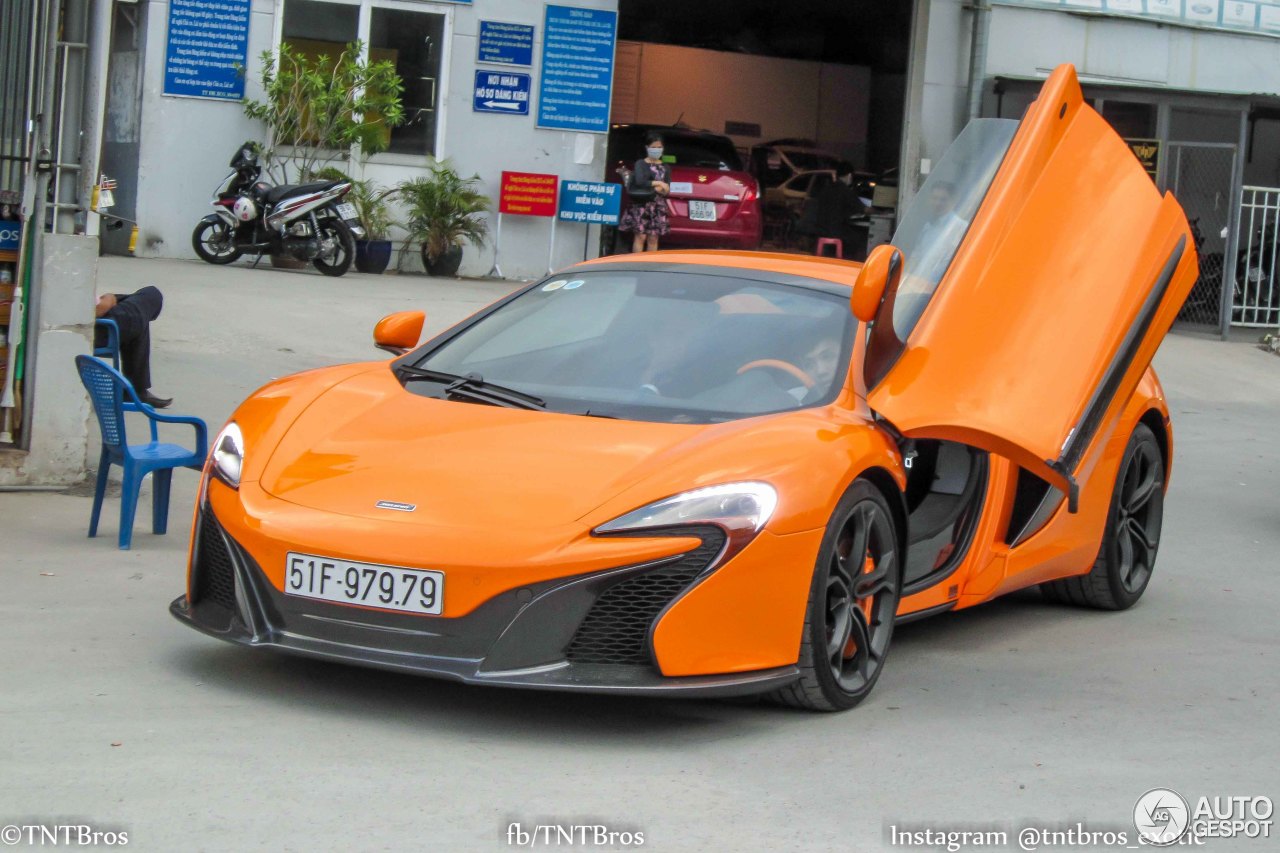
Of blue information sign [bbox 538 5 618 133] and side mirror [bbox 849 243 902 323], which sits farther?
blue information sign [bbox 538 5 618 133]

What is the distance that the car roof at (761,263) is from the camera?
6.05m

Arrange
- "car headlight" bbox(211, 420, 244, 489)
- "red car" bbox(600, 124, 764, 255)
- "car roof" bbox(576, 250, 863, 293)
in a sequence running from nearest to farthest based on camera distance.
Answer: "car headlight" bbox(211, 420, 244, 489) → "car roof" bbox(576, 250, 863, 293) → "red car" bbox(600, 124, 764, 255)

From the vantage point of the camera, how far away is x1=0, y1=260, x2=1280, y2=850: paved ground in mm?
3945

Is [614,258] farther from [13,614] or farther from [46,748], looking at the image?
[46,748]

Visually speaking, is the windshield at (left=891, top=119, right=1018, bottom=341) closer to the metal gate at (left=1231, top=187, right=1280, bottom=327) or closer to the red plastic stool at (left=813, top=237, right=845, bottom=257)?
the red plastic stool at (left=813, top=237, right=845, bottom=257)

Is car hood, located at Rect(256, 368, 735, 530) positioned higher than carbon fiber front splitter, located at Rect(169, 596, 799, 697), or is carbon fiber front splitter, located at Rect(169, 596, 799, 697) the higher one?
car hood, located at Rect(256, 368, 735, 530)

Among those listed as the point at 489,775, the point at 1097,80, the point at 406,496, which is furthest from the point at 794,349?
the point at 1097,80

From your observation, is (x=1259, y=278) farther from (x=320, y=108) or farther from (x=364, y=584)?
(x=364, y=584)

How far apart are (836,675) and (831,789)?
0.73 m

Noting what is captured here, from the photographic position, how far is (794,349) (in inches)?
222

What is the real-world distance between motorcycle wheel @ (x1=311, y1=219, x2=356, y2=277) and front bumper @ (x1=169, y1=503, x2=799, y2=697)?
1257cm

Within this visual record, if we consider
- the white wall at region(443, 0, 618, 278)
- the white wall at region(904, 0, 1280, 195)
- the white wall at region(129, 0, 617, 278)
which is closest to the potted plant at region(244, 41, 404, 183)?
the white wall at region(129, 0, 617, 278)

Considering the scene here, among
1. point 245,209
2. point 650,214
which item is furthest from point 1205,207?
point 245,209

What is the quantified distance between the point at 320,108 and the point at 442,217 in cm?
Answer: 168
